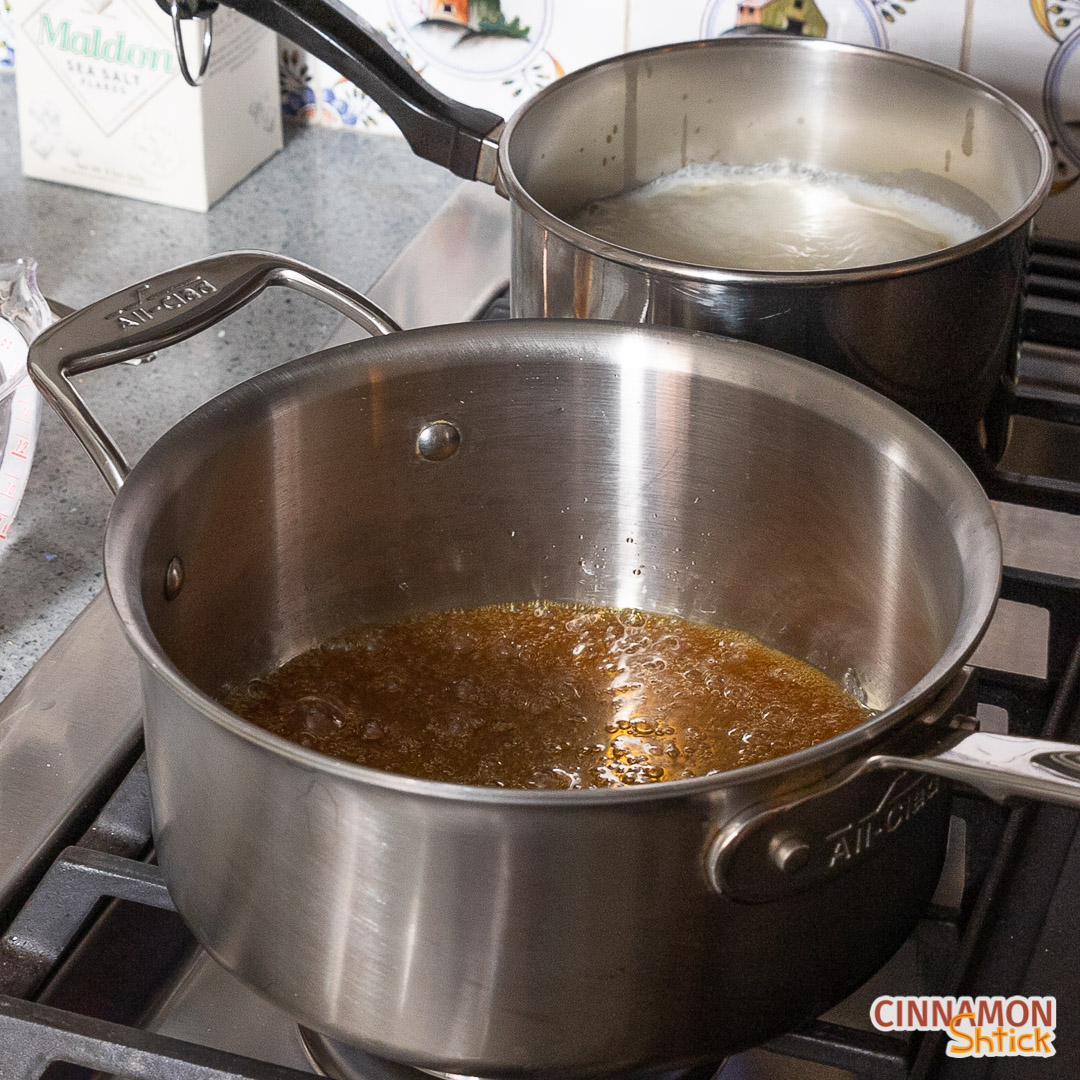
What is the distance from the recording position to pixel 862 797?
1.35 feet

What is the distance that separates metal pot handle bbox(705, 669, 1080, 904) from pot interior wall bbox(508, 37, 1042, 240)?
413mm

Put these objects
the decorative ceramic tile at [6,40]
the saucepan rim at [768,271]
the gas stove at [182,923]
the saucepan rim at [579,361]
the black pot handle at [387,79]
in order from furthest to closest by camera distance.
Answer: the decorative ceramic tile at [6,40] → the black pot handle at [387,79] → the saucepan rim at [768,271] → the gas stove at [182,923] → the saucepan rim at [579,361]

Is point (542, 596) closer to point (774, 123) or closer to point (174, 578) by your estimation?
point (174, 578)

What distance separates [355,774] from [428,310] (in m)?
0.54

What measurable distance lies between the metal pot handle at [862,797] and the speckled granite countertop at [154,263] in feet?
1.31

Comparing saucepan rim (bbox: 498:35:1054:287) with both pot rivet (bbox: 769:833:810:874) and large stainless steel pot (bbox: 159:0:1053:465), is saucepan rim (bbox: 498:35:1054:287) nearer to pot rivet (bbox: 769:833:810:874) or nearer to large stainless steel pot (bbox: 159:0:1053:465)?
large stainless steel pot (bbox: 159:0:1053:465)

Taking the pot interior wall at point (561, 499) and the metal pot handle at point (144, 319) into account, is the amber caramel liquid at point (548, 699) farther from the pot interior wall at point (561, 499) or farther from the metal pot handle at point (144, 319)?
the metal pot handle at point (144, 319)

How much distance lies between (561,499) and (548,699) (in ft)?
0.32

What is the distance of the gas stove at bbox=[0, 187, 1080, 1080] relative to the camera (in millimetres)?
481

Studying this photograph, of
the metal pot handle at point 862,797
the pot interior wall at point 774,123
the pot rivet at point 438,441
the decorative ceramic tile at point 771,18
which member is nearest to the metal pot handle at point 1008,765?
the metal pot handle at point 862,797

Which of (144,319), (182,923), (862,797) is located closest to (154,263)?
(144,319)

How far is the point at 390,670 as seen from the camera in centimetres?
65

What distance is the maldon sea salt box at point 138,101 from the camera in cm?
93

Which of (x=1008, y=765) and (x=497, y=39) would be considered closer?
(x=1008, y=765)
